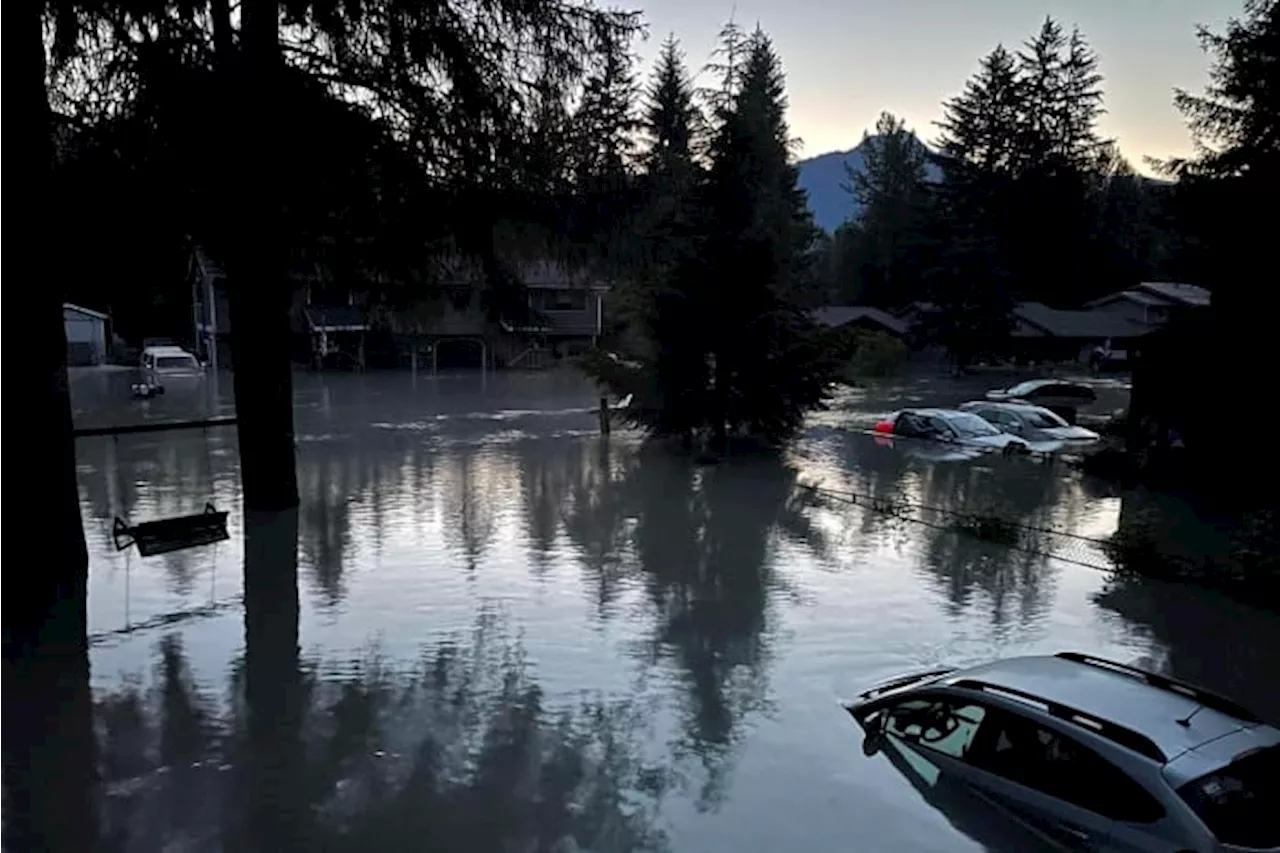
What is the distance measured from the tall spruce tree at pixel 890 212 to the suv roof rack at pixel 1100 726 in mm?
62542

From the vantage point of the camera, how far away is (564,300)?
63.8 m

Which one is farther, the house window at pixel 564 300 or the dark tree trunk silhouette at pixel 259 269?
the house window at pixel 564 300

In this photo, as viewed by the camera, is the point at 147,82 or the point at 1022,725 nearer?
the point at 1022,725

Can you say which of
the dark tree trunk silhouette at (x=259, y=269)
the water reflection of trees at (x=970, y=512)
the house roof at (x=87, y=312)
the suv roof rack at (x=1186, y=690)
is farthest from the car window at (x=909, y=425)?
the house roof at (x=87, y=312)

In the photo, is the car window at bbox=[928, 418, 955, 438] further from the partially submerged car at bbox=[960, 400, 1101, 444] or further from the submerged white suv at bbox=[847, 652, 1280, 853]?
the submerged white suv at bbox=[847, 652, 1280, 853]

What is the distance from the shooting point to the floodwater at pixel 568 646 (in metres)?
8.23

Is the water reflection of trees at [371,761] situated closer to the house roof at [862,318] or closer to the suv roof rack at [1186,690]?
the suv roof rack at [1186,690]

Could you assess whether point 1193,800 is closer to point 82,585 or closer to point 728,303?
point 82,585

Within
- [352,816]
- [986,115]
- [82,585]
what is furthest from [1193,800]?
[986,115]

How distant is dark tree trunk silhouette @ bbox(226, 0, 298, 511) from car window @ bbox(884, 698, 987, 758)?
39.8 ft

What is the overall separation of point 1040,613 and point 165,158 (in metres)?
14.0

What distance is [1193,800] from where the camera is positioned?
6.52m

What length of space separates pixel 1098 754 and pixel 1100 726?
0.69 ft

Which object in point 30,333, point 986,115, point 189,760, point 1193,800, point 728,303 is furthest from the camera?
point 986,115
